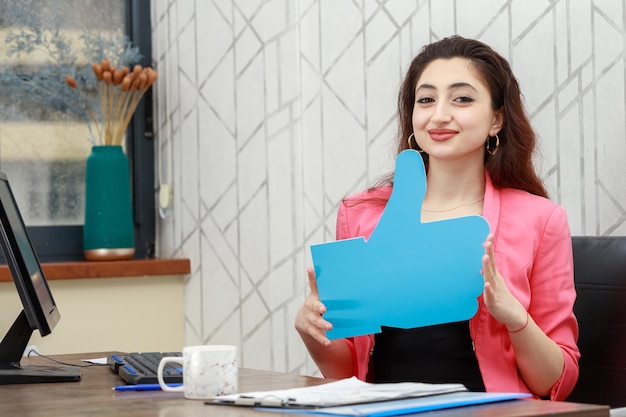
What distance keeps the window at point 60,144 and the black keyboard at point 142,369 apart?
5.29 feet

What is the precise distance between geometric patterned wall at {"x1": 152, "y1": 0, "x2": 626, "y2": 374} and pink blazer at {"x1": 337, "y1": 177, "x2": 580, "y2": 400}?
0.79 feet

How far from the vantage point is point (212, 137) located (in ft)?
10.5

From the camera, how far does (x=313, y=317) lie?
167 centimetres

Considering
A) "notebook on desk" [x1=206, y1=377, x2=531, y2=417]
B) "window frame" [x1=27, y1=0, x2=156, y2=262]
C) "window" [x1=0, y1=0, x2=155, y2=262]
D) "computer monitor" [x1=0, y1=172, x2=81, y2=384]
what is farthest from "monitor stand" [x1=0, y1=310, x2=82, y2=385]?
"window frame" [x1=27, y1=0, x2=156, y2=262]

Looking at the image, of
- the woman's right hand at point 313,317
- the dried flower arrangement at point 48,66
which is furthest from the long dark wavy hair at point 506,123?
the dried flower arrangement at point 48,66

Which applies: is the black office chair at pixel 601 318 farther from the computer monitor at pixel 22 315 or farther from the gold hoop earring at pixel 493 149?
the computer monitor at pixel 22 315

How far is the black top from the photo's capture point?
1.76 meters

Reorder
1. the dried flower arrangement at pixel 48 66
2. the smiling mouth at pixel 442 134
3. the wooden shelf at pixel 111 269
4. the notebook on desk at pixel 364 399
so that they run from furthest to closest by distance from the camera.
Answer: the dried flower arrangement at pixel 48 66 → the wooden shelf at pixel 111 269 → the smiling mouth at pixel 442 134 → the notebook on desk at pixel 364 399

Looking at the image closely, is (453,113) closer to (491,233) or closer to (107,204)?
(491,233)

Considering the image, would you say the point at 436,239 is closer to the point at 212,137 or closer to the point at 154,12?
the point at 212,137

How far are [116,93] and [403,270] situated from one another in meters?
1.93

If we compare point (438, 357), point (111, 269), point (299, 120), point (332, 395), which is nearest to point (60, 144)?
point (111, 269)

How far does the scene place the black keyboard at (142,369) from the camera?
152 cm

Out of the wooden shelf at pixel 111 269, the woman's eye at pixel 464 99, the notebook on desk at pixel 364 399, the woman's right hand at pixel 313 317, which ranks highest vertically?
the woman's eye at pixel 464 99
